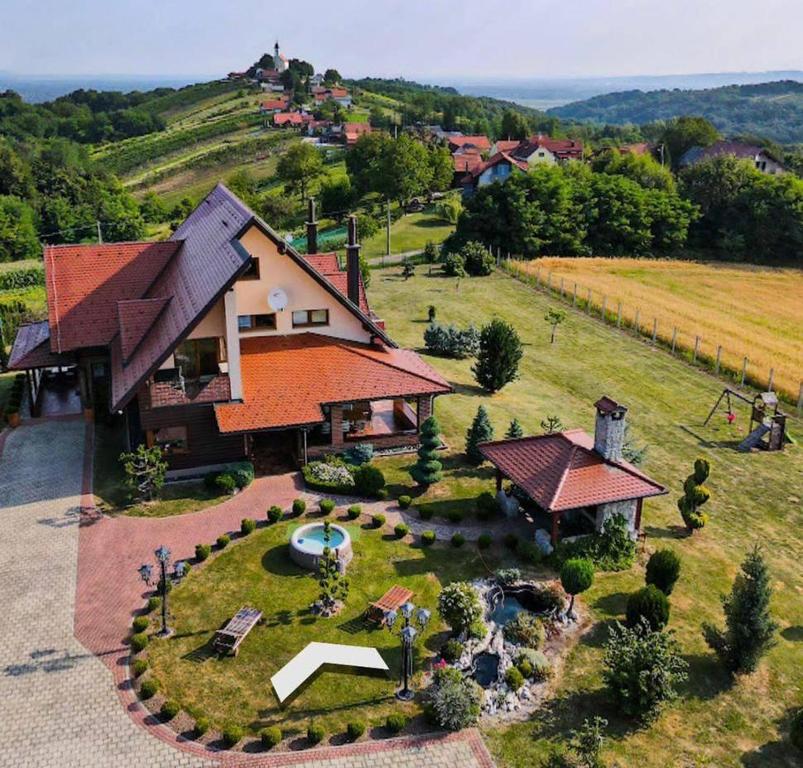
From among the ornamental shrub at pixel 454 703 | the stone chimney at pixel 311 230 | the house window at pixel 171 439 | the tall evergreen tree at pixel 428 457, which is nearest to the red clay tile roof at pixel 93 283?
the stone chimney at pixel 311 230

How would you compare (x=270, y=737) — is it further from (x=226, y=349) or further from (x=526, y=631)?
(x=226, y=349)

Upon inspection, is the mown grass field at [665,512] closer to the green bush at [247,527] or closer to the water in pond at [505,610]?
the water in pond at [505,610]

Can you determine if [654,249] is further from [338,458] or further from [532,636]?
[532,636]

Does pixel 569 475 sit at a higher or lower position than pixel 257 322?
lower

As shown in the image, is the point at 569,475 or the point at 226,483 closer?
the point at 569,475

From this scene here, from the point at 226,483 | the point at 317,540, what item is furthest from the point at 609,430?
the point at 226,483

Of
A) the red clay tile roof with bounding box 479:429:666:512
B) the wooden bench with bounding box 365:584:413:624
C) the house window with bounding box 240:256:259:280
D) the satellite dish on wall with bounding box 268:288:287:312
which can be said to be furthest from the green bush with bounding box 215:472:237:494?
the red clay tile roof with bounding box 479:429:666:512
